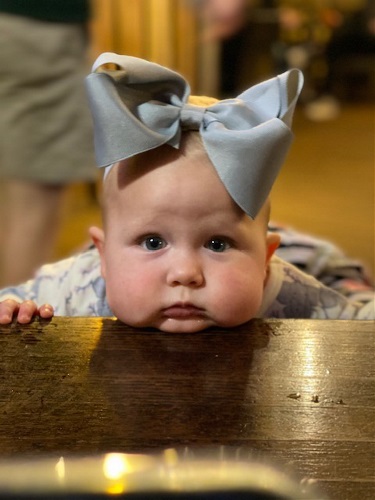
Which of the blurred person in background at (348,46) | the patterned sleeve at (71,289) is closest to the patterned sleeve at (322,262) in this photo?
the patterned sleeve at (71,289)

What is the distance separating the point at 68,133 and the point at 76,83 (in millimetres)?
113

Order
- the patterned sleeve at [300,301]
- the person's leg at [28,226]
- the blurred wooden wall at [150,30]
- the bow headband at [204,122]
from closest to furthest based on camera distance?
the bow headband at [204,122] → the patterned sleeve at [300,301] → the person's leg at [28,226] → the blurred wooden wall at [150,30]

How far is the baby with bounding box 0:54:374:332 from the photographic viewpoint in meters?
0.71

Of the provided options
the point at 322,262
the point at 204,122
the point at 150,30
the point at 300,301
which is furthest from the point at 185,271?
the point at 150,30

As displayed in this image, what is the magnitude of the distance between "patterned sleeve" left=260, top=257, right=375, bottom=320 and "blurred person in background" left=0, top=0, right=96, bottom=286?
0.79 meters

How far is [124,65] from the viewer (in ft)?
2.33

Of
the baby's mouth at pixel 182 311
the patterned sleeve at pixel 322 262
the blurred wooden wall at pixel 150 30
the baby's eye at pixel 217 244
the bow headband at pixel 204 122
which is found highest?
the blurred wooden wall at pixel 150 30

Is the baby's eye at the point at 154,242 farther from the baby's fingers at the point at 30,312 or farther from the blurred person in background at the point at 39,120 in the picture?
the blurred person in background at the point at 39,120

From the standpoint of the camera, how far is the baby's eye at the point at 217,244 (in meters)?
0.76

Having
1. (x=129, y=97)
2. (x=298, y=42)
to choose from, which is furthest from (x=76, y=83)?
(x=298, y=42)

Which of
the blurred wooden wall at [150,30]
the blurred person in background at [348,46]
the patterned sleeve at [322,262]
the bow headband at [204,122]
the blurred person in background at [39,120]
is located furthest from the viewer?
the blurred person in background at [348,46]

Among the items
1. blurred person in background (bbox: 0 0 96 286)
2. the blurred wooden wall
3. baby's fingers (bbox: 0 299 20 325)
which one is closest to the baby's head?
baby's fingers (bbox: 0 299 20 325)

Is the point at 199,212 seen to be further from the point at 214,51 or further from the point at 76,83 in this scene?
the point at 214,51

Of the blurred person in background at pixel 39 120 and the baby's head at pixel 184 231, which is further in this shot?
the blurred person in background at pixel 39 120
